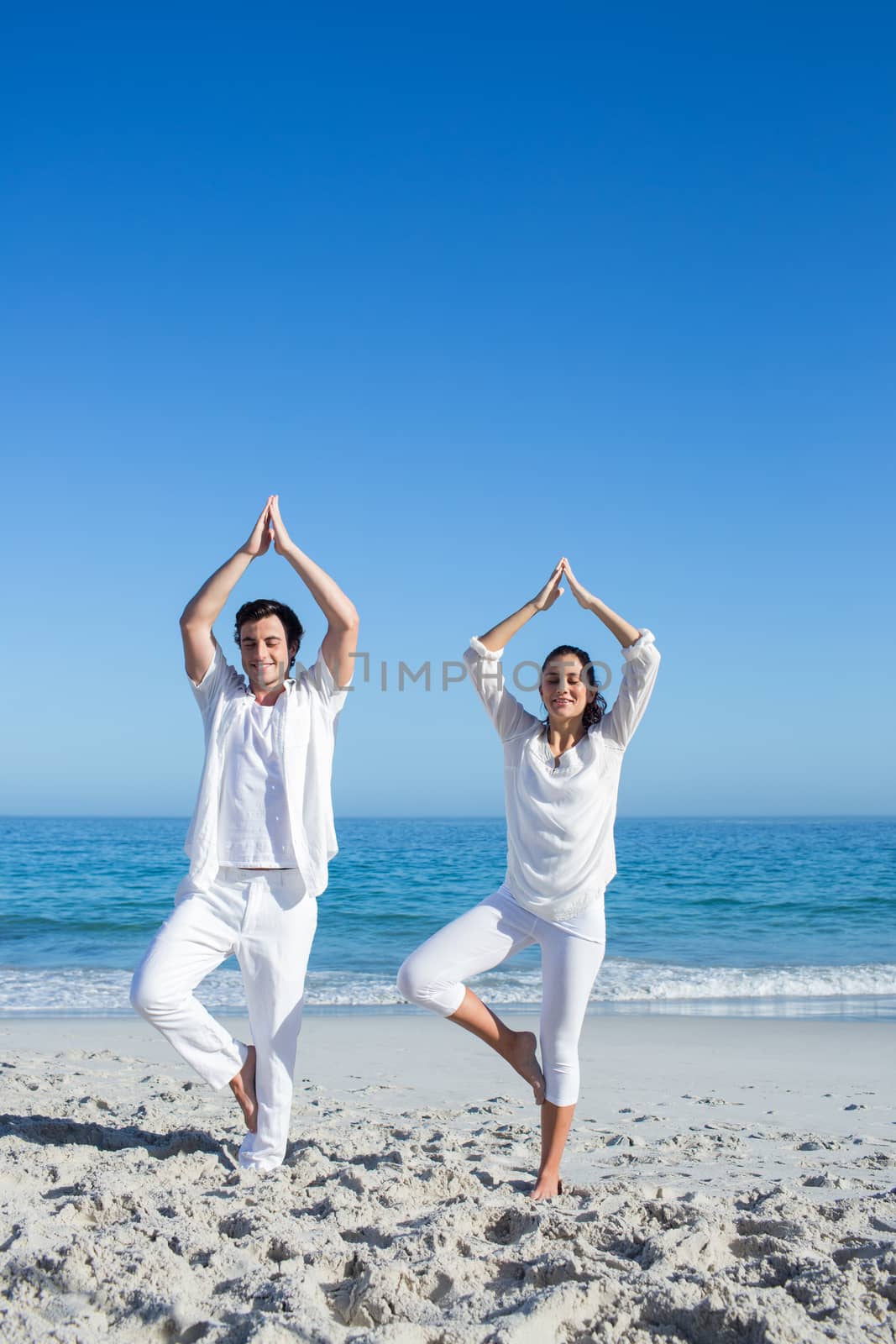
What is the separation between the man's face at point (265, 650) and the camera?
155 inches

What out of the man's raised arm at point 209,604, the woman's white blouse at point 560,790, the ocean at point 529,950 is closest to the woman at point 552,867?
the woman's white blouse at point 560,790

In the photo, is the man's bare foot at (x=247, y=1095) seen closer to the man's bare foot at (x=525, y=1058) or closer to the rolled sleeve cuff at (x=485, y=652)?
the man's bare foot at (x=525, y=1058)

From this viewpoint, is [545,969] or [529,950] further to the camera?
[529,950]

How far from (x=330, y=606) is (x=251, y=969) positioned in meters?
1.39

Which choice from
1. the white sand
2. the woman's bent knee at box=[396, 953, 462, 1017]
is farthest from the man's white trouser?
the woman's bent knee at box=[396, 953, 462, 1017]

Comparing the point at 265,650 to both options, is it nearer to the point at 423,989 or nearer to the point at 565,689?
the point at 565,689

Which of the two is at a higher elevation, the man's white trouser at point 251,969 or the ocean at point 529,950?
the man's white trouser at point 251,969

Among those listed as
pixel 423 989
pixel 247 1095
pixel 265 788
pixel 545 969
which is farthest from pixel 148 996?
pixel 545 969

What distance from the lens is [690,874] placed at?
884 inches

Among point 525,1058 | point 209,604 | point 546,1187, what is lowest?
point 546,1187

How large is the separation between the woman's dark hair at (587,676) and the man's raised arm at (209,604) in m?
1.21

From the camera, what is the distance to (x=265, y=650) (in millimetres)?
3926

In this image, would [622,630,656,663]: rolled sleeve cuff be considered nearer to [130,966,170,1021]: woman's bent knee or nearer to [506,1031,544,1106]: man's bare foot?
[506,1031,544,1106]: man's bare foot

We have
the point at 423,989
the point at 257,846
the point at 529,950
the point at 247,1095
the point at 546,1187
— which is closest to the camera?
the point at 546,1187
